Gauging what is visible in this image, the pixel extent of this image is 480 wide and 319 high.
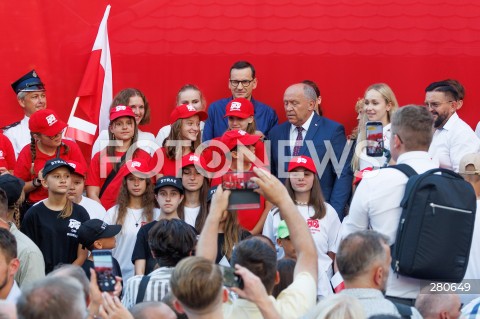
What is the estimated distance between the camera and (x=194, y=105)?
352 inches

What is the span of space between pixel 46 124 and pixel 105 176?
65cm

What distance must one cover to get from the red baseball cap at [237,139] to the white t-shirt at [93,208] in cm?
107

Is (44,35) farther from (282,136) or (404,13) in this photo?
(404,13)

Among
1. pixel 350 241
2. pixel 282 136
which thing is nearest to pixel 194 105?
pixel 282 136

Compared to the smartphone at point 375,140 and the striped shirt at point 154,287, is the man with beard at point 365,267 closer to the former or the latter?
the striped shirt at point 154,287

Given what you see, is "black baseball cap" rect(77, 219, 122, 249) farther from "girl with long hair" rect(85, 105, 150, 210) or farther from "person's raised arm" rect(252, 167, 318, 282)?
"person's raised arm" rect(252, 167, 318, 282)

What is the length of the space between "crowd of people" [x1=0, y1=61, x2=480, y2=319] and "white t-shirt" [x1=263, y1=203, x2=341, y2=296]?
0.01 metres

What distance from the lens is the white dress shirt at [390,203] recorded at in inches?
217

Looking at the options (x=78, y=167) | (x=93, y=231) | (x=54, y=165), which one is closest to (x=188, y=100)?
(x=78, y=167)

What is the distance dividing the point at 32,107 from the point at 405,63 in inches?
133

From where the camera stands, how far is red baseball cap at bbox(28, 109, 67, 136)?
26.8ft

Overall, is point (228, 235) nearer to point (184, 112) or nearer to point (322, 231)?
point (322, 231)

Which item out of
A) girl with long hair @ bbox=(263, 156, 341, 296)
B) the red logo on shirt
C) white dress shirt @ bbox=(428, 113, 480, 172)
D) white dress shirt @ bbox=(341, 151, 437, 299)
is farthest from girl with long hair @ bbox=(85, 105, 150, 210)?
white dress shirt @ bbox=(341, 151, 437, 299)

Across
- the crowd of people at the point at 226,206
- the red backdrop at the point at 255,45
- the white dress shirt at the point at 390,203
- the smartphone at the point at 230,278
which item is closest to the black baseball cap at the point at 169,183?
the crowd of people at the point at 226,206
